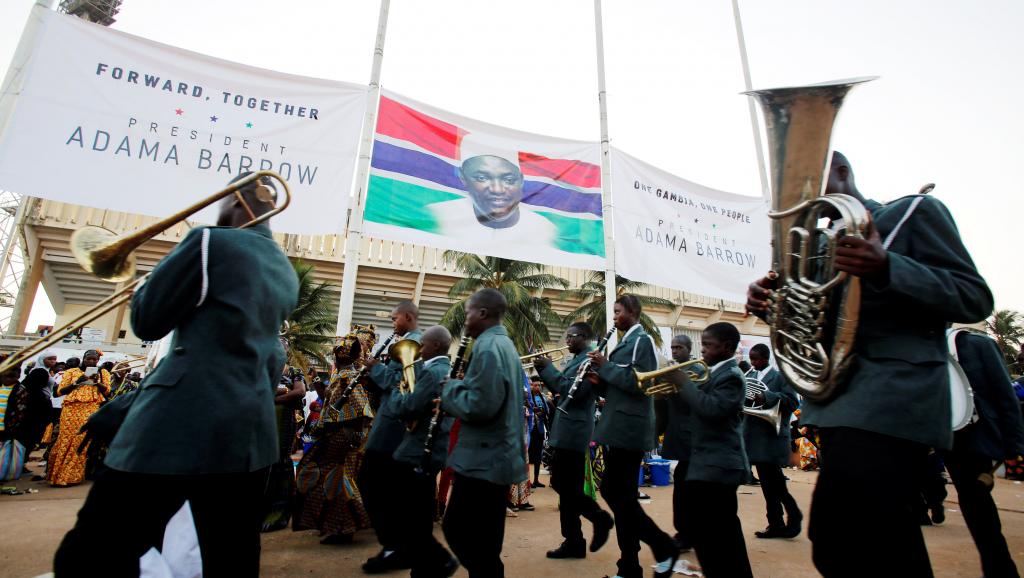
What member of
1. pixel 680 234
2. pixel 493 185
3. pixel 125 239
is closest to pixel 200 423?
pixel 125 239

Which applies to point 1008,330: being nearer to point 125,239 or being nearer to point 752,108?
point 752,108

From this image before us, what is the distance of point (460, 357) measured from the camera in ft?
12.2

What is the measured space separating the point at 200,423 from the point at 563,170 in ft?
24.1

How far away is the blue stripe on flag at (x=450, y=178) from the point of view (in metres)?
7.10

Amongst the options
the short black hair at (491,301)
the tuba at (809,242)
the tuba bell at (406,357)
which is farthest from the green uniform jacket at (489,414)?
the tuba at (809,242)

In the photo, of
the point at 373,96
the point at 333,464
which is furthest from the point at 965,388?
the point at 373,96

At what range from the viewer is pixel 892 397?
5.38ft

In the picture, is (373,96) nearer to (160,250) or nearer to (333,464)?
(333,464)

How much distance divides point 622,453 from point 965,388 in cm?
225

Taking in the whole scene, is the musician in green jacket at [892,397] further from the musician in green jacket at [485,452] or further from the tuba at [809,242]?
the musician in green jacket at [485,452]

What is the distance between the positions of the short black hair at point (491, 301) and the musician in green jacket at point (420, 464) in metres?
0.57

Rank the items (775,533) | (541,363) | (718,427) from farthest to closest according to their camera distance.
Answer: (775,533) < (541,363) < (718,427)

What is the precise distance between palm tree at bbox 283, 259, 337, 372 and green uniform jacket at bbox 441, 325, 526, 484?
1787 centimetres

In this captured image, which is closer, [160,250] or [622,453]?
[622,453]
